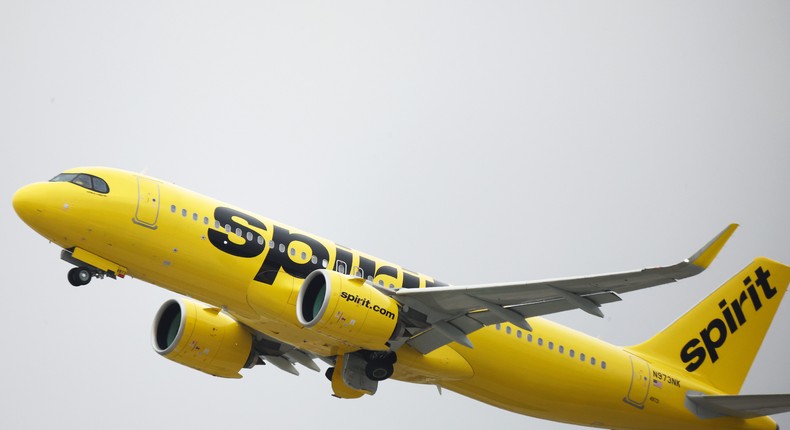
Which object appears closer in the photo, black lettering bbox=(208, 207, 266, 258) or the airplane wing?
the airplane wing

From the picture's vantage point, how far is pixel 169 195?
2748 cm

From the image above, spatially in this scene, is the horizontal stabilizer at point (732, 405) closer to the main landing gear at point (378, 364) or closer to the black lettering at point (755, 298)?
the black lettering at point (755, 298)

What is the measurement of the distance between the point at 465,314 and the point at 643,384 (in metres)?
7.97

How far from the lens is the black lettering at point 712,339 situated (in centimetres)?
3500

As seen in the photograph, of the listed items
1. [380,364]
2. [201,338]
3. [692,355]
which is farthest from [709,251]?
[201,338]

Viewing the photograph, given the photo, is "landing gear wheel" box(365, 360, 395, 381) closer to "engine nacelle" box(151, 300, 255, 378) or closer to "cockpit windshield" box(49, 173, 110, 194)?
"engine nacelle" box(151, 300, 255, 378)

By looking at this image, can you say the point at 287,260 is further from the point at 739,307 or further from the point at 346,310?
the point at 739,307

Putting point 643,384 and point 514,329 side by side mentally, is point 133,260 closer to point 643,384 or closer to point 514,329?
point 514,329

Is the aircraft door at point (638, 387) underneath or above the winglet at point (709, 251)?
underneath

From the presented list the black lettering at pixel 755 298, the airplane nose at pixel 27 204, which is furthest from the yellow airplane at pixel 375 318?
the black lettering at pixel 755 298

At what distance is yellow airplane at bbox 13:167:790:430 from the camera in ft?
87.2

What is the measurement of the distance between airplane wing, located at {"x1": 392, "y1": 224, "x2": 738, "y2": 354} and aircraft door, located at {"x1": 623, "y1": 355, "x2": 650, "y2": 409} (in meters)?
6.53

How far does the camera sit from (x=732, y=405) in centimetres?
3256

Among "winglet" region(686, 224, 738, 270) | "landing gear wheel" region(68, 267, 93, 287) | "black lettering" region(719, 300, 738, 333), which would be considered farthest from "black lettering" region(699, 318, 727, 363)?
"landing gear wheel" region(68, 267, 93, 287)
